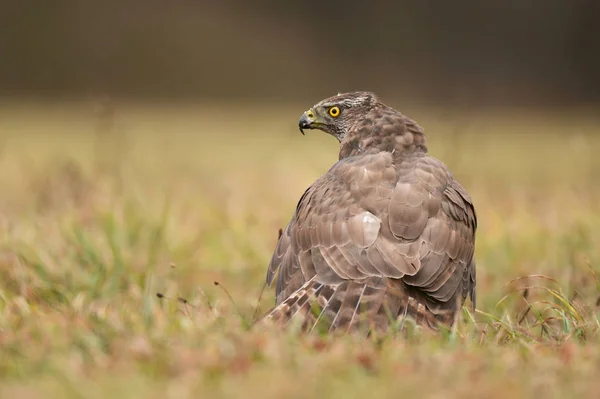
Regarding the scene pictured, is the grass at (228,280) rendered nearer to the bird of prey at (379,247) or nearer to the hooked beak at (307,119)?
the bird of prey at (379,247)

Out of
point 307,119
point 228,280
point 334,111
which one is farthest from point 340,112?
point 228,280

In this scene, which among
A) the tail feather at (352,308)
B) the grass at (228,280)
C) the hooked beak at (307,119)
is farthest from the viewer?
the hooked beak at (307,119)

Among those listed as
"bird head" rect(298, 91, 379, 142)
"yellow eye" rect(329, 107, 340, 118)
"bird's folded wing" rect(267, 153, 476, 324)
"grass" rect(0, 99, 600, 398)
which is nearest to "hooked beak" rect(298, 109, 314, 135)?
"bird head" rect(298, 91, 379, 142)

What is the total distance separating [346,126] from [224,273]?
1459 mm

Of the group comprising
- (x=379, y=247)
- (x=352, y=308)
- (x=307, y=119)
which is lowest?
(x=352, y=308)

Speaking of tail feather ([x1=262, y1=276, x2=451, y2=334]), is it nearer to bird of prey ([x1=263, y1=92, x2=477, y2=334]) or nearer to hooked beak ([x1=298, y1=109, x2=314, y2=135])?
bird of prey ([x1=263, y1=92, x2=477, y2=334])

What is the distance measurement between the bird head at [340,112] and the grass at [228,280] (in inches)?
→ 37.7

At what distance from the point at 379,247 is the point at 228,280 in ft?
6.95

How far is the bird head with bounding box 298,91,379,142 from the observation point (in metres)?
4.66

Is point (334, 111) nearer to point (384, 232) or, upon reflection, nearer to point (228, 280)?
point (384, 232)

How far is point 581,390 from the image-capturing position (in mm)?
2543

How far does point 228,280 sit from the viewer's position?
18.4 feet

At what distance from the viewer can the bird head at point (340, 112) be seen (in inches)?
183

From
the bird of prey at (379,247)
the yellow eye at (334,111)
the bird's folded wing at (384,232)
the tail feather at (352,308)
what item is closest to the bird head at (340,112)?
the yellow eye at (334,111)
